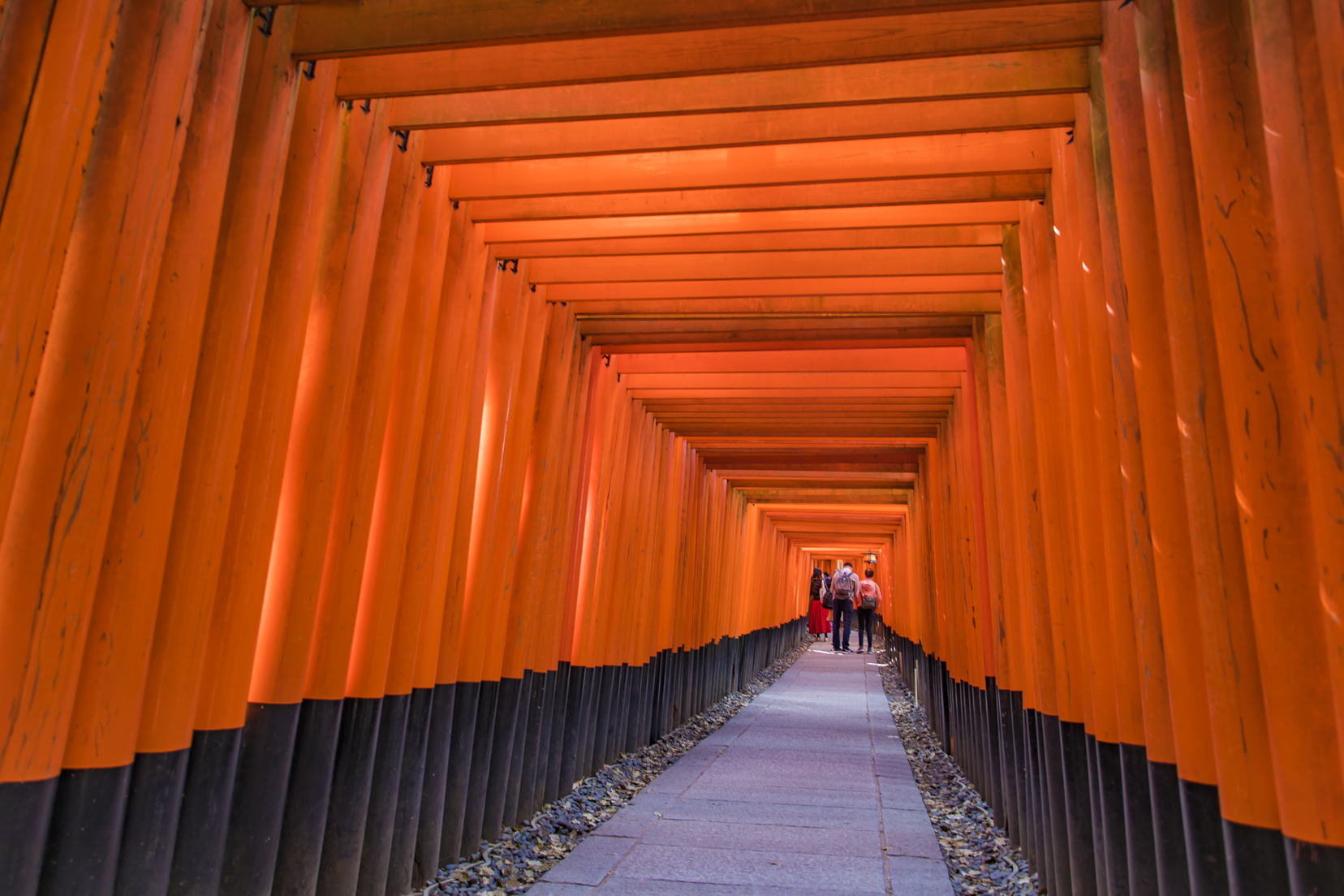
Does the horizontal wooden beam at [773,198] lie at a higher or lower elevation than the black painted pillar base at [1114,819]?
higher

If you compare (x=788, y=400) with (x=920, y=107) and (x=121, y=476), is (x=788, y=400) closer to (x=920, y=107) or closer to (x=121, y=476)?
(x=920, y=107)

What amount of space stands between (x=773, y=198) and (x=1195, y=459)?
103 inches

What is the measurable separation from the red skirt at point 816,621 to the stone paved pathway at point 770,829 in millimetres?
23282

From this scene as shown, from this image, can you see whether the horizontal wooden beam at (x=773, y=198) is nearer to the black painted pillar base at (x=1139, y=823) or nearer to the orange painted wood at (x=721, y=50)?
the orange painted wood at (x=721, y=50)

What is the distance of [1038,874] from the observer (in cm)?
424

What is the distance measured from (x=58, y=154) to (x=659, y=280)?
3.49m

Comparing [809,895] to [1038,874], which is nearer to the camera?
[809,895]

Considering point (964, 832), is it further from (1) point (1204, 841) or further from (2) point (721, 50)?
(2) point (721, 50)

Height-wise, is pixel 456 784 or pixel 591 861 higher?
pixel 456 784

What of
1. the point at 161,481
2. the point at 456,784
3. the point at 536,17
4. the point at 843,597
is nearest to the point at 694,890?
the point at 456,784

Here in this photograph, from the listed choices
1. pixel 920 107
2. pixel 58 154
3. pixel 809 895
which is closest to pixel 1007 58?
pixel 920 107

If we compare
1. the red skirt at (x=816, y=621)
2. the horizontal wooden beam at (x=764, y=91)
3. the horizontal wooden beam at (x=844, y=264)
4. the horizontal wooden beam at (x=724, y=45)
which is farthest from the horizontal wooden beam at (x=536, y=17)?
the red skirt at (x=816, y=621)

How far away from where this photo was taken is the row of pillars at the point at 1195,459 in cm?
182

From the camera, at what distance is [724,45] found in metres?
3.08
